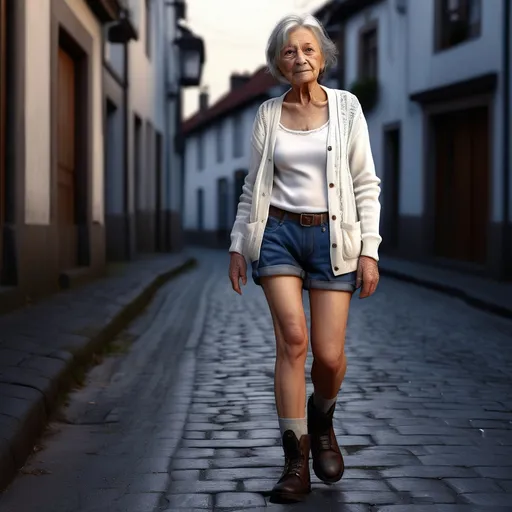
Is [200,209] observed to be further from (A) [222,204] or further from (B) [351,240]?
(B) [351,240]

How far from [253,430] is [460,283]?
9729mm

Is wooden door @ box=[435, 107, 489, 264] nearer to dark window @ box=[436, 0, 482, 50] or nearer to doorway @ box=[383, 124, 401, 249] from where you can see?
dark window @ box=[436, 0, 482, 50]

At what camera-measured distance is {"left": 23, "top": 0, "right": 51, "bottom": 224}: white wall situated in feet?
32.7

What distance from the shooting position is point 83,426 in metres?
5.36

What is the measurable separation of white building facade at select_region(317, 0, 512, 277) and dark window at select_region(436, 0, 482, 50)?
17 millimetres

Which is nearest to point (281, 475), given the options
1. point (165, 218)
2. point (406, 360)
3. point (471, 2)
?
point (406, 360)

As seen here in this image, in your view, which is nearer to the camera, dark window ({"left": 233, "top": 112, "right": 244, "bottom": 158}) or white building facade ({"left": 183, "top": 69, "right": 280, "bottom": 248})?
white building facade ({"left": 183, "top": 69, "right": 280, "bottom": 248})

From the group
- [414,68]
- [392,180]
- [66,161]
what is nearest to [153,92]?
[392,180]

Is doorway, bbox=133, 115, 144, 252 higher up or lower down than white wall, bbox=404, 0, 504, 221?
lower down

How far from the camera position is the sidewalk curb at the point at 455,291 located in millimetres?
11216

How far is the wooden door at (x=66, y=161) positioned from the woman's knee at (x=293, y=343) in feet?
27.8

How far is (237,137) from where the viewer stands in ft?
133

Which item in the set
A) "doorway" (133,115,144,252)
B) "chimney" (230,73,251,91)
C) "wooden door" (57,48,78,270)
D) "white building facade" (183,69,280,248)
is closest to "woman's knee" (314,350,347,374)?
"wooden door" (57,48,78,270)

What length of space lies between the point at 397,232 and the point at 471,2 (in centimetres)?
613
